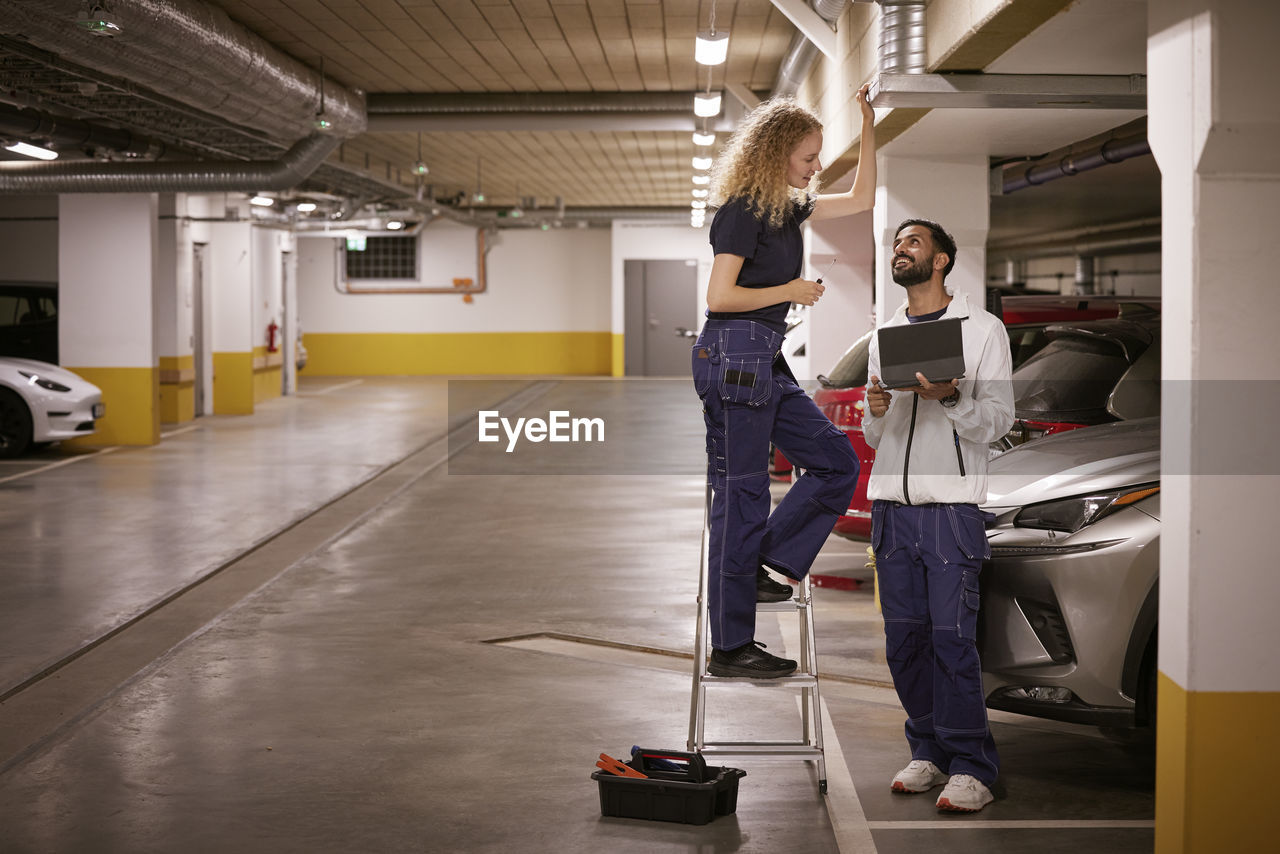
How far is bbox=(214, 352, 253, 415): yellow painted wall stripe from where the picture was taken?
63.5 ft

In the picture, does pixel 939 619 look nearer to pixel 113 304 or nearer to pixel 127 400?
pixel 127 400

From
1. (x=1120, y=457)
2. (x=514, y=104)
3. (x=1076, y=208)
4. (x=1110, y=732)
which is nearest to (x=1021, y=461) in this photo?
(x=1120, y=457)

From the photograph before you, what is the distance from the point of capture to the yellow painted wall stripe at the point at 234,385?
19359mm

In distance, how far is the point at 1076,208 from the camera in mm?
19422

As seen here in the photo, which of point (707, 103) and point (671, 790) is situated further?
point (707, 103)

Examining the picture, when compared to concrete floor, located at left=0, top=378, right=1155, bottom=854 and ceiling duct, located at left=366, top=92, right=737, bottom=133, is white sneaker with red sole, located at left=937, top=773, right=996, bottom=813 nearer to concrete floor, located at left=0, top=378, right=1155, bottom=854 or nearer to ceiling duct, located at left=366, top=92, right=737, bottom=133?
concrete floor, located at left=0, top=378, right=1155, bottom=854

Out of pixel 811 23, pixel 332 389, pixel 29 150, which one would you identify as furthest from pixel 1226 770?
pixel 332 389

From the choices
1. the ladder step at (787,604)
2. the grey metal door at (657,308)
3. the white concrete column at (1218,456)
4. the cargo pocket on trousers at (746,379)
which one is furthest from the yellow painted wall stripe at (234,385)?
the white concrete column at (1218,456)

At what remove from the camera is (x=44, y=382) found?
43.3ft

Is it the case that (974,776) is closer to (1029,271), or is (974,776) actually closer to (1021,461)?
(1021,461)

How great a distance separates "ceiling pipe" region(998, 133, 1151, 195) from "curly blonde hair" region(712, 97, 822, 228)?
4.48 m

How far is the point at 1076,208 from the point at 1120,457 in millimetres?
16577

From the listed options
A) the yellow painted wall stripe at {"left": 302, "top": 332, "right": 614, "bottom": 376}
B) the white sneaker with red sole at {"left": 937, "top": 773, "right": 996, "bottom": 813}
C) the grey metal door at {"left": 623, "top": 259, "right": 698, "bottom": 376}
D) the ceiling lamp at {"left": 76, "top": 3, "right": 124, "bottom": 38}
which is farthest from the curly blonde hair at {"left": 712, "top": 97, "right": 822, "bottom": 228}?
the yellow painted wall stripe at {"left": 302, "top": 332, "right": 614, "bottom": 376}

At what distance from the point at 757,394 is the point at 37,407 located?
11558 mm
